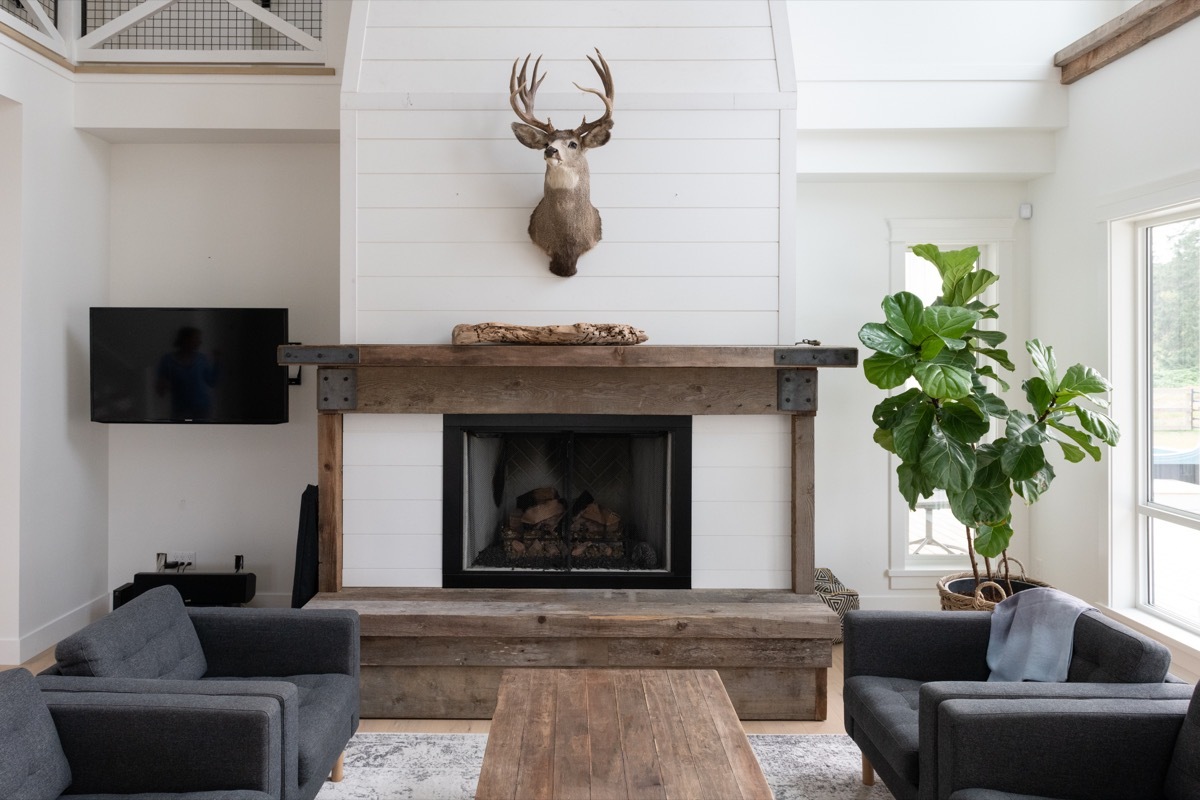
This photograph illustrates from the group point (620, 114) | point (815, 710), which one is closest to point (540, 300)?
point (620, 114)

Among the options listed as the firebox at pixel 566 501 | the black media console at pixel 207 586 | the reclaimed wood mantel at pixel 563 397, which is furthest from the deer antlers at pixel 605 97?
the black media console at pixel 207 586

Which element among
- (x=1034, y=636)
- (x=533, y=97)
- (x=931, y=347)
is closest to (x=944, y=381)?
(x=931, y=347)

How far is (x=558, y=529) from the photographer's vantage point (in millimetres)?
3947

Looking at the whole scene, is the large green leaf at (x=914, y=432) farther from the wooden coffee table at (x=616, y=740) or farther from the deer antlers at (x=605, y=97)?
the deer antlers at (x=605, y=97)

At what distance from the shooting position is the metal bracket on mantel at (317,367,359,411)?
12.2 ft

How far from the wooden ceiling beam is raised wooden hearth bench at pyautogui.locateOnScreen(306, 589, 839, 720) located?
9.21 feet

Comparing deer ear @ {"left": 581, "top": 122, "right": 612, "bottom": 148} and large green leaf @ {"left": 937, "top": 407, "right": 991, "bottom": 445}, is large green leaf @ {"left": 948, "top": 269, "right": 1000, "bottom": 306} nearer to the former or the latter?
large green leaf @ {"left": 937, "top": 407, "right": 991, "bottom": 445}

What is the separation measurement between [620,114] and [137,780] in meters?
2.98

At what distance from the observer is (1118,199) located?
389 centimetres

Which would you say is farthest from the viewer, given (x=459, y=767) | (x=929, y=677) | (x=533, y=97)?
(x=533, y=97)

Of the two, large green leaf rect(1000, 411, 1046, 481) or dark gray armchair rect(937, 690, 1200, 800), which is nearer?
dark gray armchair rect(937, 690, 1200, 800)

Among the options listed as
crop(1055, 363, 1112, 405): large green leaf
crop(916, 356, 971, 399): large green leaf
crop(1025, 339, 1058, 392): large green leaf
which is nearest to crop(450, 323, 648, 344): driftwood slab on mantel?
crop(916, 356, 971, 399): large green leaf

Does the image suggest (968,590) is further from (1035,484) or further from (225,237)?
(225,237)

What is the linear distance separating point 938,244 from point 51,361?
4.64 metres
